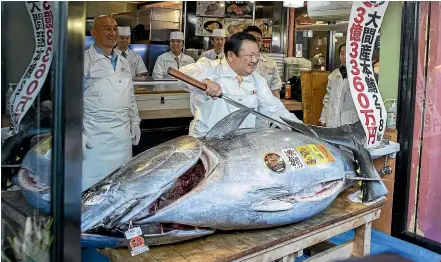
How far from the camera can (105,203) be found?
221cm

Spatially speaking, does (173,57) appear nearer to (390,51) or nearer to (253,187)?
(390,51)

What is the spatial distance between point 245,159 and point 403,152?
170 cm

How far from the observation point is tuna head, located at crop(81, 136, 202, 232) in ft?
7.18

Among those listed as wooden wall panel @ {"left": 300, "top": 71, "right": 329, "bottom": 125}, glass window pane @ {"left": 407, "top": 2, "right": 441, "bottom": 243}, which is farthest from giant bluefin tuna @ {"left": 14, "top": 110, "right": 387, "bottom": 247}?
wooden wall panel @ {"left": 300, "top": 71, "right": 329, "bottom": 125}

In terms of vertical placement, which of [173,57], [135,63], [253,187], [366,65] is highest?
[173,57]

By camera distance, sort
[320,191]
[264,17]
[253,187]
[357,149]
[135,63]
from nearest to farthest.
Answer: [253,187] → [320,191] → [357,149] → [135,63] → [264,17]

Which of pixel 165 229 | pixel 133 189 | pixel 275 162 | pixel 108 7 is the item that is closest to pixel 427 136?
pixel 275 162

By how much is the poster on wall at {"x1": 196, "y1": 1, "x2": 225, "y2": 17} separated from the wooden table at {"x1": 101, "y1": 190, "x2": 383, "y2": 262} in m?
7.79

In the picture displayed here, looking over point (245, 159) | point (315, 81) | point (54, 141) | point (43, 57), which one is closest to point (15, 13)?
point (43, 57)

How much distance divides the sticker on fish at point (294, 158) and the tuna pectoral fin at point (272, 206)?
0.70 feet

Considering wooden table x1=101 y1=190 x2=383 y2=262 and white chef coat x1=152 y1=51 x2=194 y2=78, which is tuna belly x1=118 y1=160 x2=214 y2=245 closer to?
wooden table x1=101 y1=190 x2=383 y2=262

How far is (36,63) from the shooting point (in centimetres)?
164

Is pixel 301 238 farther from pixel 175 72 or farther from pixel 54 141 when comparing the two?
pixel 54 141

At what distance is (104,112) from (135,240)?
7.32 feet
